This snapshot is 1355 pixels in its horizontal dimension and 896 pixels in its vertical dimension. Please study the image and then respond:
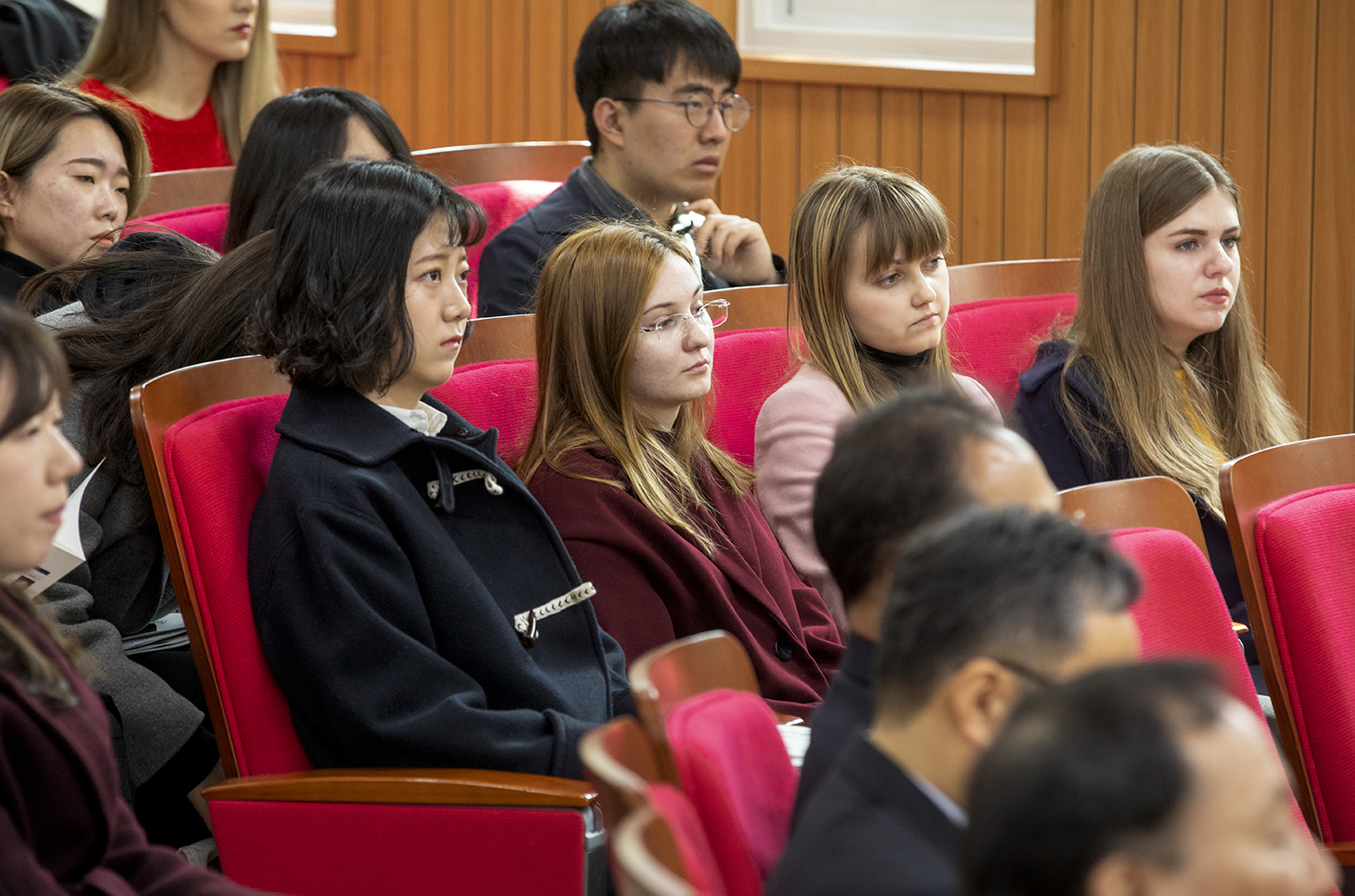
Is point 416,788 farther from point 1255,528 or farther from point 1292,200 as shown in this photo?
point 1292,200

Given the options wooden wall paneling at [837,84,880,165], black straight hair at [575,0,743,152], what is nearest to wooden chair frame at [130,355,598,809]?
black straight hair at [575,0,743,152]

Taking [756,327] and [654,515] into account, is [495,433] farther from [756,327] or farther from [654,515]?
[756,327]

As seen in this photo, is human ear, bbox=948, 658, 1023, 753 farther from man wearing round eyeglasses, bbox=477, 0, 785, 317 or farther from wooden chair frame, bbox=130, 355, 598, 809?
man wearing round eyeglasses, bbox=477, 0, 785, 317

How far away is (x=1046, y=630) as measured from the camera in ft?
2.49

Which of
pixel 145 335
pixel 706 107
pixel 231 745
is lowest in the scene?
pixel 231 745

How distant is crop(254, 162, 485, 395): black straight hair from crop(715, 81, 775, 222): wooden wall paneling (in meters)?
2.11

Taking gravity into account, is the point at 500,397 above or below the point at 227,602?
above

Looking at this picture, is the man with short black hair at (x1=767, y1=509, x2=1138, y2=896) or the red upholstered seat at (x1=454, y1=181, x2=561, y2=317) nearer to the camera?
the man with short black hair at (x1=767, y1=509, x2=1138, y2=896)

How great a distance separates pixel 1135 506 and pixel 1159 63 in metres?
2.00

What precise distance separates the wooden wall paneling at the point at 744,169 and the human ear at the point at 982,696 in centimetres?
291

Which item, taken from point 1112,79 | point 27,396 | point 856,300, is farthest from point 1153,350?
point 27,396

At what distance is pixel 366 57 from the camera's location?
12.5 ft

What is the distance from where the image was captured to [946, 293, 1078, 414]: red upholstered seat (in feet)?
7.56

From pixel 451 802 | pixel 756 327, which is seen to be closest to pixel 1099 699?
pixel 451 802
